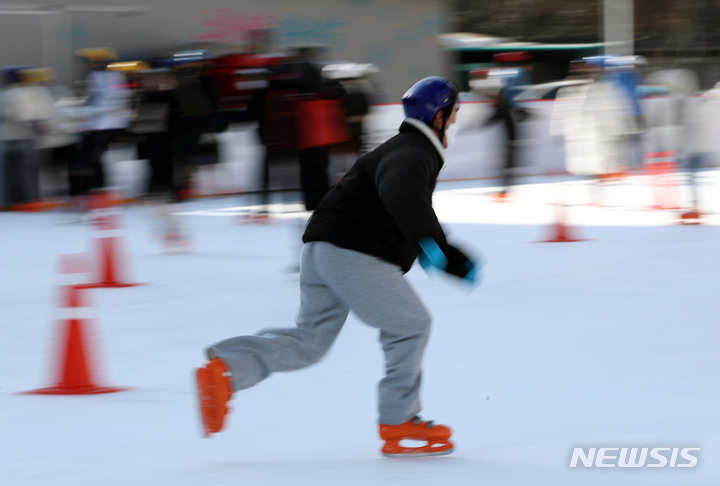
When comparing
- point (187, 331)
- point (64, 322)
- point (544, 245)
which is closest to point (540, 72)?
point (544, 245)

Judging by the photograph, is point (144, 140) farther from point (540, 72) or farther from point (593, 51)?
point (593, 51)

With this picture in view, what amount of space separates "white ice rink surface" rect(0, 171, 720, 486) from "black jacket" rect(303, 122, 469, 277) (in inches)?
30.2

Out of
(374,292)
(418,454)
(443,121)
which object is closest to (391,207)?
(374,292)

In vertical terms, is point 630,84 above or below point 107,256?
above

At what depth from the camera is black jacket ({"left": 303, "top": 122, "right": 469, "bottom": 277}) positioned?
11.2 ft

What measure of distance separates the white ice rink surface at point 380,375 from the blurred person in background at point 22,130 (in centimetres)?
378

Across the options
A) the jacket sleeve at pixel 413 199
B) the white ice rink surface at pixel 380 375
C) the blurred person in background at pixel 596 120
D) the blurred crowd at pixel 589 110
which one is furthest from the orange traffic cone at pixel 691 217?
the jacket sleeve at pixel 413 199

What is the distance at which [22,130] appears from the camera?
44.0 feet

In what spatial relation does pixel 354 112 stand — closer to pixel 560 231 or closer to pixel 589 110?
pixel 560 231

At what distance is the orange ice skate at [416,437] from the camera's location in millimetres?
3682

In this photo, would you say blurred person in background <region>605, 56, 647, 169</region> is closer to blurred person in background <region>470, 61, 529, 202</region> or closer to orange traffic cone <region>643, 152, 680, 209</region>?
orange traffic cone <region>643, 152, 680, 209</region>

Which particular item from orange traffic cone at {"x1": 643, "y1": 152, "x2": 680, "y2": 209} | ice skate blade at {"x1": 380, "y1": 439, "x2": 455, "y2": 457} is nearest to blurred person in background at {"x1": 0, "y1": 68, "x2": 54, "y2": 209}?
orange traffic cone at {"x1": 643, "y1": 152, "x2": 680, "y2": 209}

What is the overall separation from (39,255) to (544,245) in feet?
15.9

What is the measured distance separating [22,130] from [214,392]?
1072 cm
